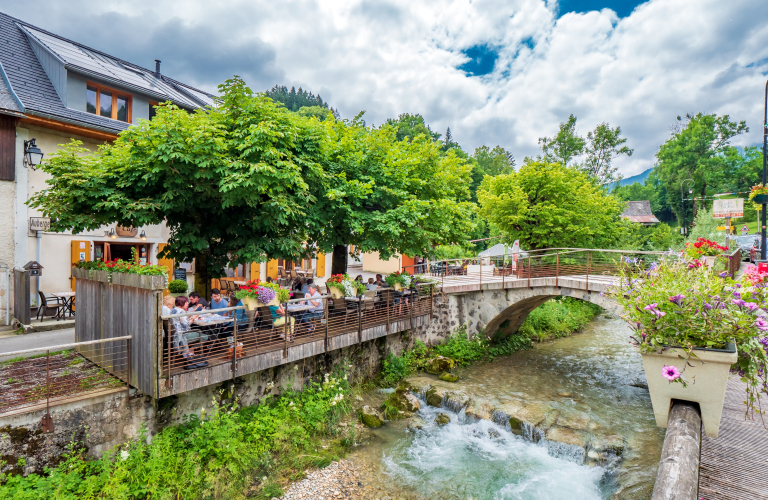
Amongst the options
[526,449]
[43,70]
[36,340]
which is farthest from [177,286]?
[526,449]

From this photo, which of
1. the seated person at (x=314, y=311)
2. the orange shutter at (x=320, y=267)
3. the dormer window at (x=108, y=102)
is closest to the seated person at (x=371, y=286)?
the seated person at (x=314, y=311)

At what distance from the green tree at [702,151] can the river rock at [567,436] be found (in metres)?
42.8

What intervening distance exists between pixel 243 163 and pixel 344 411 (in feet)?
21.0

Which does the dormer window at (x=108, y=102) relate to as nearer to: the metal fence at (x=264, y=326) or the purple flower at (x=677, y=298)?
the metal fence at (x=264, y=326)

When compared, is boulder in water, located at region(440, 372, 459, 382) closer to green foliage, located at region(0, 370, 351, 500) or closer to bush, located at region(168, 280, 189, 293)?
green foliage, located at region(0, 370, 351, 500)

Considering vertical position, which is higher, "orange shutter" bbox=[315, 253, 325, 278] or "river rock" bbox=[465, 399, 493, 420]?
"orange shutter" bbox=[315, 253, 325, 278]

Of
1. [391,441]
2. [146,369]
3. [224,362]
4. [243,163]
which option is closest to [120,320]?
[146,369]

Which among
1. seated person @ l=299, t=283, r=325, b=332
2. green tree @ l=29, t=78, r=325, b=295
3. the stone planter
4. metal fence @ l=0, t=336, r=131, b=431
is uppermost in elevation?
green tree @ l=29, t=78, r=325, b=295

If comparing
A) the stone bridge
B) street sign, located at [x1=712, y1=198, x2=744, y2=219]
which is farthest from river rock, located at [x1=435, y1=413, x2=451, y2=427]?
street sign, located at [x1=712, y1=198, x2=744, y2=219]

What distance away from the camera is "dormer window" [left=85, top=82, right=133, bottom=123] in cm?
1402

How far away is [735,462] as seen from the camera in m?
2.85

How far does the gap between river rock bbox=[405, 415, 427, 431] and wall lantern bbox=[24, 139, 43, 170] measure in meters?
12.5

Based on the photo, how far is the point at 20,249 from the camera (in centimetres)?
1194

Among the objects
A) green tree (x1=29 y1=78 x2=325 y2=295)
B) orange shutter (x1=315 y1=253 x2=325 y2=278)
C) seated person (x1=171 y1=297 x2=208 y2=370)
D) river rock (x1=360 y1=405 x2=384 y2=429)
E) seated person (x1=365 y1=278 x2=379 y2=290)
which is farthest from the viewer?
orange shutter (x1=315 y1=253 x2=325 y2=278)
